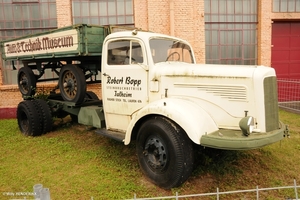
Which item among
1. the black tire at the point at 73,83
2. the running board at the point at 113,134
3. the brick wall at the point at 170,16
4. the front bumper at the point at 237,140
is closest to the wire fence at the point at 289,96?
the brick wall at the point at 170,16

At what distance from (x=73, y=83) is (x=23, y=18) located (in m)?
5.59

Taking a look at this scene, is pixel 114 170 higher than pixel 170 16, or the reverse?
pixel 170 16

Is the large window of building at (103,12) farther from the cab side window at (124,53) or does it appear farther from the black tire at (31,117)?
the cab side window at (124,53)

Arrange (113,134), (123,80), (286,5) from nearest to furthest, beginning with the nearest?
(123,80), (113,134), (286,5)

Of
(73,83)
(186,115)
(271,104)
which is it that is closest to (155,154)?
(186,115)

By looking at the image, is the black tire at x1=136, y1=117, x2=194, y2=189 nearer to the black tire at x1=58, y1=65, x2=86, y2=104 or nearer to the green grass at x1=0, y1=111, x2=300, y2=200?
the green grass at x1=0, y1=111, x2=300, y2=200

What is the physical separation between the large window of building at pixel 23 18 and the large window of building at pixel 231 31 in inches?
236

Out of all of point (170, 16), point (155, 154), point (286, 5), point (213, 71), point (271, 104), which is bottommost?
point (155, 154)

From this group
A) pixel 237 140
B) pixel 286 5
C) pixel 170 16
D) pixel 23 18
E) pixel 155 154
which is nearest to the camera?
pixel 237 140

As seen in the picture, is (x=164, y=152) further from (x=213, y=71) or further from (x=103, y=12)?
(x=103, y=12)

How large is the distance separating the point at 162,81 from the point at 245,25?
786 cm

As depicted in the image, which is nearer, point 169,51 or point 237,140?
point 237,140

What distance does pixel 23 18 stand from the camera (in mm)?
9508

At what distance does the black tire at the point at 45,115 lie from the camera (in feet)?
20.4
